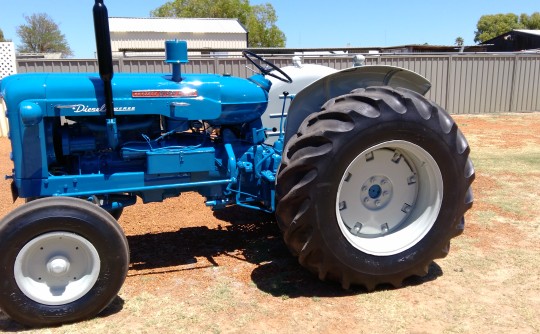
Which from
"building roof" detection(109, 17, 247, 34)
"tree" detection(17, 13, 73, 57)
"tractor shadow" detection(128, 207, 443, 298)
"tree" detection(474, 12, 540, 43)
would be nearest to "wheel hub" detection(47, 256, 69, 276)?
"tractor shadow" detection(128, 207, 443, 298)

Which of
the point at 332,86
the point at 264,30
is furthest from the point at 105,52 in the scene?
the point at 264,30

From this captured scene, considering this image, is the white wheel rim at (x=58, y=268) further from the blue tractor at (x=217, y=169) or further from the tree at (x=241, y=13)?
the tree at (x=241, y=13)

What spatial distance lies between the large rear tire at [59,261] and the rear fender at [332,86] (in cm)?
156

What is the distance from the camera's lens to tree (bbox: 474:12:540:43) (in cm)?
5762

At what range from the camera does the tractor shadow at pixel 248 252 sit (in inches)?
146

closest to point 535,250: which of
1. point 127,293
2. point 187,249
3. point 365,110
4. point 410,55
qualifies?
point 365,110

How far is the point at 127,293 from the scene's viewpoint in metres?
3.62

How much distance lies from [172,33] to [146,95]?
97.4ft

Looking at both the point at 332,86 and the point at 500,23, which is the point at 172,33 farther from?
the point at 500,23

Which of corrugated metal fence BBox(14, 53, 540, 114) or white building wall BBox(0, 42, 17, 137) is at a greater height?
white building wall BBox(0, 42, 17, 137)

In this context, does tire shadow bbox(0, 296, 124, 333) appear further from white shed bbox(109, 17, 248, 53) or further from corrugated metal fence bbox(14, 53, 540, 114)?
white shed bbox(109, 17, 248, 53)

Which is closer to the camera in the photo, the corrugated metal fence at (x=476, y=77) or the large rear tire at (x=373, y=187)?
the large rear tire at (x=373, y=187)

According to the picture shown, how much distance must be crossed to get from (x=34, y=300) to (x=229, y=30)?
3143cm

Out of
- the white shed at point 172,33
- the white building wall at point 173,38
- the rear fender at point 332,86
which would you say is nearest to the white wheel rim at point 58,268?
the rear fender at point 332,86
